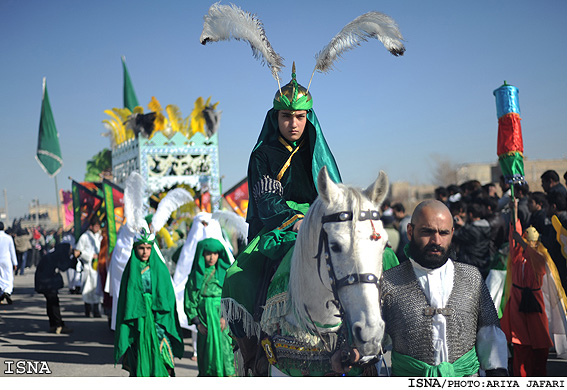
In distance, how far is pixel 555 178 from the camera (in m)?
7.45

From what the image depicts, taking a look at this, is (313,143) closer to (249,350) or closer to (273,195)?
(273,195)

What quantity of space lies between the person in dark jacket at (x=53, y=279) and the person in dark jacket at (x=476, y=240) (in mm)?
7611

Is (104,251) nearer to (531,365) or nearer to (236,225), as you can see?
(236,225)

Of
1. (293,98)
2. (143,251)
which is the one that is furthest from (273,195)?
(143,251)

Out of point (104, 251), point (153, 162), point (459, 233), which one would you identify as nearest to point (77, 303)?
point (104, 251)

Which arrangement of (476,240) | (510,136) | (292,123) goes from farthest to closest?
(476,240), (510,136), (292,123)

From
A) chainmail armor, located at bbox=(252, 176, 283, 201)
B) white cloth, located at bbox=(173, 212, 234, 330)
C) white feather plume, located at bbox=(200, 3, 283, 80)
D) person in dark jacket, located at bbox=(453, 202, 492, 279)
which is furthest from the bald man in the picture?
white cloth, located at bbox=(173, 212, 234, 330)

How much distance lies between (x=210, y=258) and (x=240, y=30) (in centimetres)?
344

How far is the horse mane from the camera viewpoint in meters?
2.74

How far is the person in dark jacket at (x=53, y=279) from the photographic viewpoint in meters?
10.8

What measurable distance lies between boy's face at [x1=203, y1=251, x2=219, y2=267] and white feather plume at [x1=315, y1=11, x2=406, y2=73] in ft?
11.2

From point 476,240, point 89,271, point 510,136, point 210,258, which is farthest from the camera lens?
point 89,271

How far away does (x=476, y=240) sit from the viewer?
7.29m
